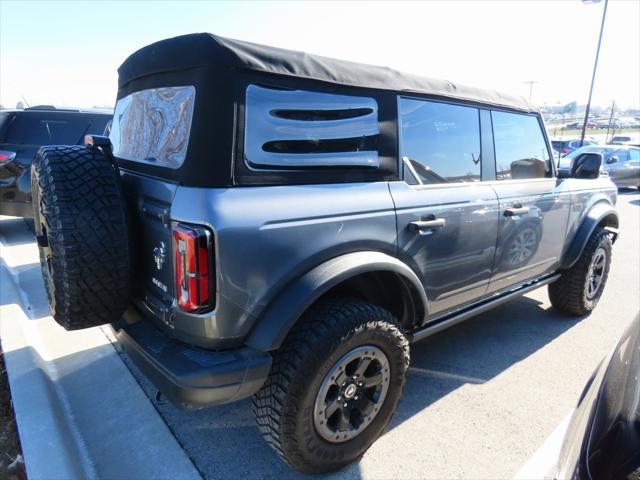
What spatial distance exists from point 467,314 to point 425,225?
38.0 inches

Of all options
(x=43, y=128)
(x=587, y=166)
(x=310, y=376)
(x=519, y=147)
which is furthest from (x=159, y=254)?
(x=43, y=128)

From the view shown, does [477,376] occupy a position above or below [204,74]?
below

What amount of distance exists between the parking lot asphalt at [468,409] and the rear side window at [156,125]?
5.35 feet

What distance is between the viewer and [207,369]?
6.16 feet

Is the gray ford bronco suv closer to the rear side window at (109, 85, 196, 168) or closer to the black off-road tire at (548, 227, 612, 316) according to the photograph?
the rear side window at (109, 85, 196, 168)

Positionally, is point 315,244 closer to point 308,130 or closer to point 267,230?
point 267,230

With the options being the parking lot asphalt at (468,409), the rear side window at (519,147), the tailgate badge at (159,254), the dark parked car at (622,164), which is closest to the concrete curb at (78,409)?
the parking lot asphalt at (468,409)

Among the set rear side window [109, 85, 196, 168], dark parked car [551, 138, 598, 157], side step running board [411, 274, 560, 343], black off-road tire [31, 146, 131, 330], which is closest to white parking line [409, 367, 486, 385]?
side step running board [411, 274, 560, 343]

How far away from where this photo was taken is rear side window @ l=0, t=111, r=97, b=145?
6.32m

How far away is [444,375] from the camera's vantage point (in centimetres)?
330

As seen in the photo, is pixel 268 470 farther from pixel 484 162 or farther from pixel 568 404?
pixel 484 162

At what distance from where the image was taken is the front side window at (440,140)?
266cm

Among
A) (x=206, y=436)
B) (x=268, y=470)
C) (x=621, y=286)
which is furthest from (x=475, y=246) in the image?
(x=621, y=286)

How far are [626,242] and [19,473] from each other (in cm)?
886
